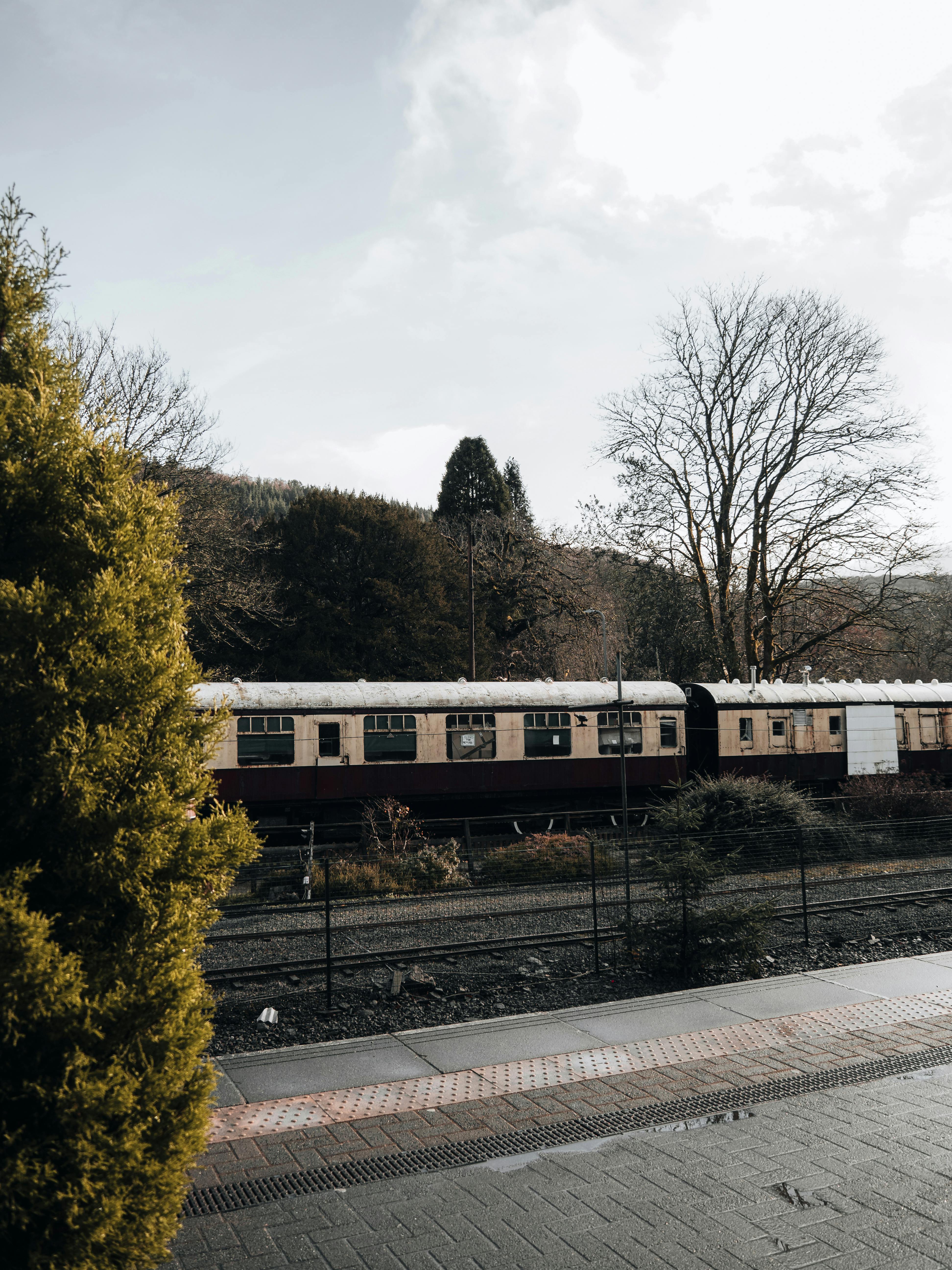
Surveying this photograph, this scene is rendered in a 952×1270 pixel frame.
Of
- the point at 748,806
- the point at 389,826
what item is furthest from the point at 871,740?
the point at 389,826

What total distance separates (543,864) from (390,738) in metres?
6.87

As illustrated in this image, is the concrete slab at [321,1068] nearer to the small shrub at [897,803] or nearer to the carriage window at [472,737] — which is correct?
the carriage window at [472,737]

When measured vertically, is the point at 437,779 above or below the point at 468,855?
above

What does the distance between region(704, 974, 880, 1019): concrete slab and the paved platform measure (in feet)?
0.05

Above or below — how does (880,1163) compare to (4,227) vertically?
below

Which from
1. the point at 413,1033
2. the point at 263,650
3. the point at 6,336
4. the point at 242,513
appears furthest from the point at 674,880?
the point at 242,513

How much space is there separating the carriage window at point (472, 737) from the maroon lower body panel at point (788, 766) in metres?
6.28

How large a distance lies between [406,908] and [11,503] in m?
9.34

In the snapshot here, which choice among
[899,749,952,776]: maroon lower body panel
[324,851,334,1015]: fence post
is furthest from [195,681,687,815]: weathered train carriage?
[324,851,334,1015]: fence post

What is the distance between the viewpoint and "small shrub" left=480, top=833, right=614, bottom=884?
13.9m

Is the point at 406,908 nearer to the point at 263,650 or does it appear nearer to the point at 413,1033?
the point at 413,1033

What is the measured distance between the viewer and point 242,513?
150ft

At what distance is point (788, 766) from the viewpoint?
24.2 m

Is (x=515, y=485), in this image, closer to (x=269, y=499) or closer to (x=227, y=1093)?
(x=269, y=499)
